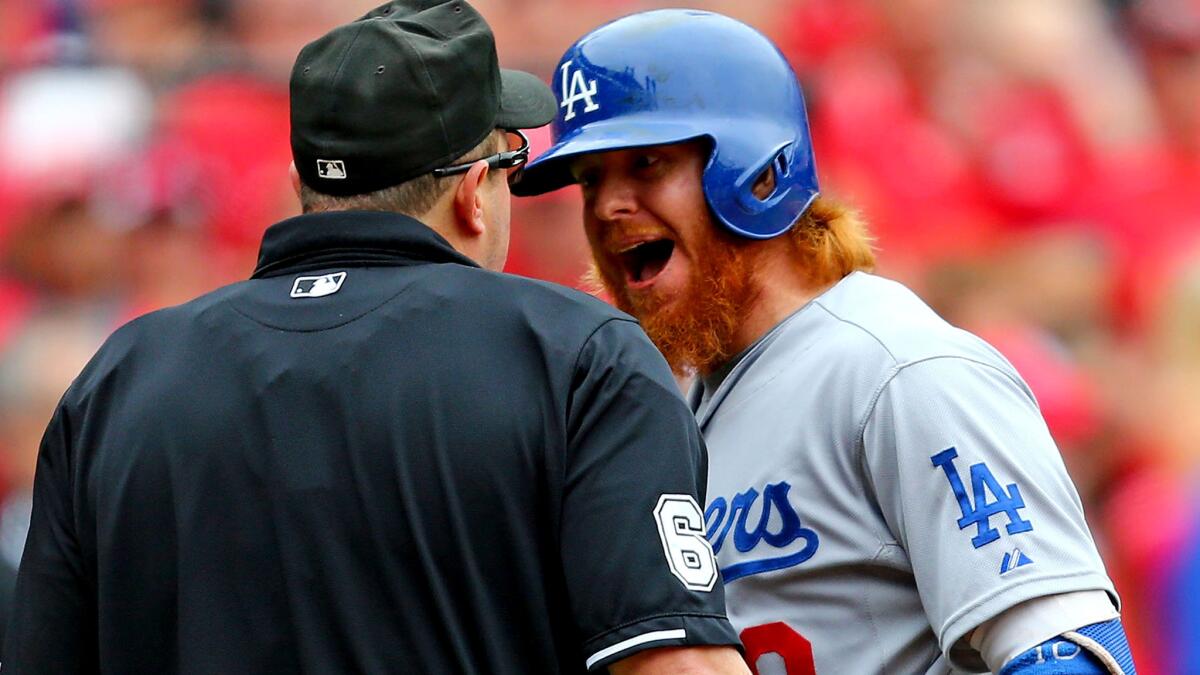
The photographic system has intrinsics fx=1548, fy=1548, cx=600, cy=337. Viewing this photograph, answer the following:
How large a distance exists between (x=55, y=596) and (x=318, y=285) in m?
0.49

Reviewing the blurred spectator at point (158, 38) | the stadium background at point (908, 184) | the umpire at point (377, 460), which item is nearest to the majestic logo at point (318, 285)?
the umpire at point (377, 460)

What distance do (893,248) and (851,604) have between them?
3739 mm

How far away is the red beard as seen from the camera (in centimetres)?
265

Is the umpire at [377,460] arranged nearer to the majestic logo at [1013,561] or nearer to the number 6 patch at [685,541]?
the number 6 patch at [685,541]

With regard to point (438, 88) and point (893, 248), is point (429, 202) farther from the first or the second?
point (893, 248)

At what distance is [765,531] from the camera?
2326mm

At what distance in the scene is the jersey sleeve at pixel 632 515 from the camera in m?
1.67

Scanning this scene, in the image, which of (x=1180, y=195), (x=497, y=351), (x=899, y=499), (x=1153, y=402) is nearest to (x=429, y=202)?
(x=497, y=351)

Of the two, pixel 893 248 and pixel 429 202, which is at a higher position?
pixel 429 202

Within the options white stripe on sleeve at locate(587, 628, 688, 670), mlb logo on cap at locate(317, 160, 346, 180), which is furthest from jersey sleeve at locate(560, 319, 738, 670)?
mlb logo on cap at locate(317, 160, 346, 180)

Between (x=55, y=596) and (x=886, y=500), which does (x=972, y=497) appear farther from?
(x=55, y=596)

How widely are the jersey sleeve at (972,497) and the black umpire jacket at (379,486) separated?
49 centimetres

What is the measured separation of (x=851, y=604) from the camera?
2260 millimetres

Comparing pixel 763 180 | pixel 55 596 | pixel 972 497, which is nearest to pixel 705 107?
pixel 763 180
